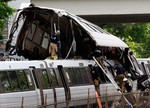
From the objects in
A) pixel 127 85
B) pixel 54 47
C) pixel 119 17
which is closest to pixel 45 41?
pixel 54 47

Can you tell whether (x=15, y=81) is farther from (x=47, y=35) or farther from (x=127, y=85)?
(x=127, y=85)

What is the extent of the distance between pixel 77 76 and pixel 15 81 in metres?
4.53

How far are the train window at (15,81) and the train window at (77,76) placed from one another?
281 centimetres

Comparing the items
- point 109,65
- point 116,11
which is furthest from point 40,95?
point 116,11

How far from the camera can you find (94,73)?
2231 cm

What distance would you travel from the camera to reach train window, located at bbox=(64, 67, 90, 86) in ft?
66.1

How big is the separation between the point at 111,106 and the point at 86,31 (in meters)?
4.80

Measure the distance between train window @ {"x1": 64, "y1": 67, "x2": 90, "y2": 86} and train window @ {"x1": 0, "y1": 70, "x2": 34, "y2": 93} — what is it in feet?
9.21

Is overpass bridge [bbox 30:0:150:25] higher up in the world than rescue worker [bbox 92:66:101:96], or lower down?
higher up

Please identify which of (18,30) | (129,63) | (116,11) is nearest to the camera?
(18,30)

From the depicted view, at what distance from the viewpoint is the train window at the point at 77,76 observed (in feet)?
66.1

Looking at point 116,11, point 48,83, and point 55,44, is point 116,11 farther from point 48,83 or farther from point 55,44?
point 48,83

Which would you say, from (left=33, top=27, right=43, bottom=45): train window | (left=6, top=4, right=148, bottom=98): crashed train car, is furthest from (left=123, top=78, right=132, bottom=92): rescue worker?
(left=33, top=27, right=43, bottom=45): train window

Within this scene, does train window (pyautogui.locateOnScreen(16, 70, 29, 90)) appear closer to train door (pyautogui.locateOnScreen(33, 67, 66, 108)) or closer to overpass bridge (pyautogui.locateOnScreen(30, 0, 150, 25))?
train door (pyautogui.locateOnScreen(33, 67, 66, 108))
